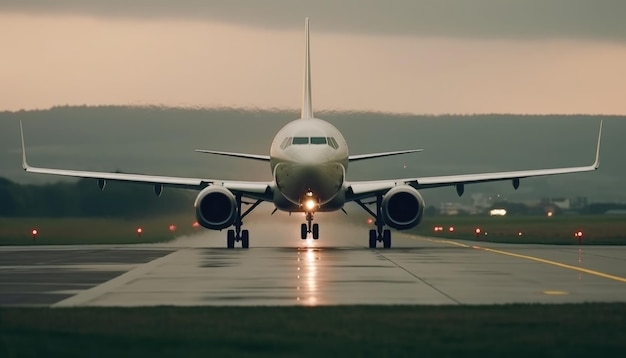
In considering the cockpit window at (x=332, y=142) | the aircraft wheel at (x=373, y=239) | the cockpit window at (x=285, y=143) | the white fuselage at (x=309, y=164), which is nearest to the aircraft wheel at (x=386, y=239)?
the aircraft wheel at (x=373, y=239)

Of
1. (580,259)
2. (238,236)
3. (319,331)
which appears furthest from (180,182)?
(319,331)

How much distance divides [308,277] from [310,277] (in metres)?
0.05

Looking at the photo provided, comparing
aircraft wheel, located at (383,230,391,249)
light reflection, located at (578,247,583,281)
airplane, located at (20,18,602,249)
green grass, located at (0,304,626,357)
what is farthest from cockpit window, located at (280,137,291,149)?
green grass, located at (0,304,626,357)

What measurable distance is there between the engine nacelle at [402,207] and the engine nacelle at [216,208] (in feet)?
20.8

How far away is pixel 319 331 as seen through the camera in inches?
713

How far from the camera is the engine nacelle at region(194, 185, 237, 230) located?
5084cm

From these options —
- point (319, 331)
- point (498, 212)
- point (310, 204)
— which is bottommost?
point (498, 212)

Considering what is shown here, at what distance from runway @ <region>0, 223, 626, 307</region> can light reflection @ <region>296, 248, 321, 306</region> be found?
0.02 m

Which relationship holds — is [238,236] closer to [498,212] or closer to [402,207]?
[402,207]

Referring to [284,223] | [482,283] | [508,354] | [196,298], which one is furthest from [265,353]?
[284,223]

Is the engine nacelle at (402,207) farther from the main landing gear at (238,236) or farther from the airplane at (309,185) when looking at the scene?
the main landing gear at (238,236)

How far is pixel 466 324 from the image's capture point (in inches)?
748

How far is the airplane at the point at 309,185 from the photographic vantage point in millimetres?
50281

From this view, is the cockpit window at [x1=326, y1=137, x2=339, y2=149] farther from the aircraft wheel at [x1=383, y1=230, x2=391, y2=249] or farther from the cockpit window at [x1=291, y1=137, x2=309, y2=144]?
the aircraft wheel at [x1=383, y1=230, x2=391, y2=249]
